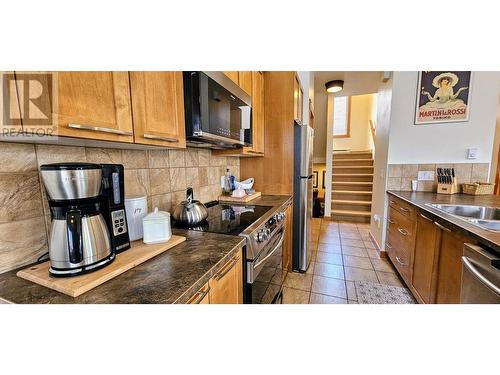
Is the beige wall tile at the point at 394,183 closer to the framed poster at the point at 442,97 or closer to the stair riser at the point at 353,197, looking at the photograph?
the framed poster at the point at 442,97

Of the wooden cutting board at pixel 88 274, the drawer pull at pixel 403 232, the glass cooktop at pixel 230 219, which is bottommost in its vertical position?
the drawer pull at pixel 403 232

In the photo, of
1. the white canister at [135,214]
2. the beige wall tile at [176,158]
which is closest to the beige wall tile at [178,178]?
the beige wall tile at [176,158]

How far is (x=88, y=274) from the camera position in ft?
2.17

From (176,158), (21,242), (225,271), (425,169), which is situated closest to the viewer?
(21,242)

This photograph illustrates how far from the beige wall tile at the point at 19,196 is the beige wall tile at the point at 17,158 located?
21mm

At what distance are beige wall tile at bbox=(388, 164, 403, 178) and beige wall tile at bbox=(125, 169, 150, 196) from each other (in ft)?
9.11

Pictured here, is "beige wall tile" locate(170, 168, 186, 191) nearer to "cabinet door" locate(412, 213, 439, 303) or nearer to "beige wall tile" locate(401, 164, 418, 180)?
"cabinet door" locate(412, 213, 439, 303)

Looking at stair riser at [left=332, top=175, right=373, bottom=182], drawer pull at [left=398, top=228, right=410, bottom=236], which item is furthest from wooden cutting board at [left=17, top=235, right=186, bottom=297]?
stair riser at [left=332, top=175, right=373, bottom=182]

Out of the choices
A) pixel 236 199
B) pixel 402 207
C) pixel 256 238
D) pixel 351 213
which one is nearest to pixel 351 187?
pixel 351 213

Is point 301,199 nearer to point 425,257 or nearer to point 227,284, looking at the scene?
point 425,257

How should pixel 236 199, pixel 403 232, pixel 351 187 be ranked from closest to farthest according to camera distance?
pixel 236 199 → pixel 403 232 → pixel 351 187

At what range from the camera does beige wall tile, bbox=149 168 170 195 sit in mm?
1268

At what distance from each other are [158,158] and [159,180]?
142 millimetres

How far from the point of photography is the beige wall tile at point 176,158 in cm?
141
